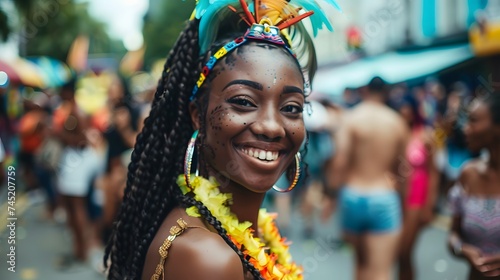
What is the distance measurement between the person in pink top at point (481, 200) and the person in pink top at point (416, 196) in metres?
1.56

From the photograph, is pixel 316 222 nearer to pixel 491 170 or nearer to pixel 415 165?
pixel 415 165

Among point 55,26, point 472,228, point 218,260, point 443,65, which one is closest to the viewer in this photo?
point 218,260

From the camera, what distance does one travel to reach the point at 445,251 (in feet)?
22.0

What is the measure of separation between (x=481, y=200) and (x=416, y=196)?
2168 mm

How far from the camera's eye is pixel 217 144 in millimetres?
1695

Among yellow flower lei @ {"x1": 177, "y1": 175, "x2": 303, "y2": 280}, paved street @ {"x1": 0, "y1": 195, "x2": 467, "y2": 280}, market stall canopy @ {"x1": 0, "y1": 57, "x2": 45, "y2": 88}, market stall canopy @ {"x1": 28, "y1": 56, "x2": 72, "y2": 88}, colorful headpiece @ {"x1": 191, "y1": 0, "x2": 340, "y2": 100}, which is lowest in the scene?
paved street @ {"x1": 0, "y1": 195, "x2": 467, "y2": 280}

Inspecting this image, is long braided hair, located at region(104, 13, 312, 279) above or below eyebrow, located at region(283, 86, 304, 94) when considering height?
below

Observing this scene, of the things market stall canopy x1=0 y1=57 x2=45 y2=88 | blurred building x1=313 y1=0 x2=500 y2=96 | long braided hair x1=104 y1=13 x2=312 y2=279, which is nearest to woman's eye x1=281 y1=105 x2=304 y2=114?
long braided hair x1=104 y1=13 x2=312 y2=279

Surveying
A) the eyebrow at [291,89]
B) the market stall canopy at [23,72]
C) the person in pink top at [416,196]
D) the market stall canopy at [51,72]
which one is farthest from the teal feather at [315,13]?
the market stall canopy at [51,72]

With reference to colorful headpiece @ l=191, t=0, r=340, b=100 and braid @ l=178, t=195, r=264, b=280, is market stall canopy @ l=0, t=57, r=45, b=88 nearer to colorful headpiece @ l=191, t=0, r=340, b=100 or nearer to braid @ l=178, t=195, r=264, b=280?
colorful headpiece @ l=191, t=0, r=340, b=100

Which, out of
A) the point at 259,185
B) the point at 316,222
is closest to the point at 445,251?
the point at 316,222

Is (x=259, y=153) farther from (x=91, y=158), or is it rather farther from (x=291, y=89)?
(x=91, y=158)

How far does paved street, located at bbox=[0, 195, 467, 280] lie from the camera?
590 cm

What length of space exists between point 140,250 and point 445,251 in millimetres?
5755
